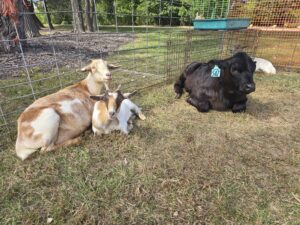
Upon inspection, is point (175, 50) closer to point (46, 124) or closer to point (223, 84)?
point (223, 84)

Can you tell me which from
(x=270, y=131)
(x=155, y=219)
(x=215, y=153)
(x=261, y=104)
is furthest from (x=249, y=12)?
(x=155, y=219)

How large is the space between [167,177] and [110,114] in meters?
1.02

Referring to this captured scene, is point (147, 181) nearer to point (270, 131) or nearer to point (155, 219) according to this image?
point (155, 219)

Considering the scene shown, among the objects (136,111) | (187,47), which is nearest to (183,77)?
(187,47)

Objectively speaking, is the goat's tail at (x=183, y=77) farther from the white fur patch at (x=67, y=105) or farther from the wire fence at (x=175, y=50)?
the white fur patch at (x=67, y=105)

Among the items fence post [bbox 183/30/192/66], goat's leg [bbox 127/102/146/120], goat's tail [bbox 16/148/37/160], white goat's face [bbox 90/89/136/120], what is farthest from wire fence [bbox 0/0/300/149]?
goat's tail [bbox 16/148/37/160]

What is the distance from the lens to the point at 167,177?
7.67 ft

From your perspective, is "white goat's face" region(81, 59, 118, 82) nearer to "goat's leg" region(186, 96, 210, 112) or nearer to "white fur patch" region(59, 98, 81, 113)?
"white fur patch" region(59, 98, 81, 113)

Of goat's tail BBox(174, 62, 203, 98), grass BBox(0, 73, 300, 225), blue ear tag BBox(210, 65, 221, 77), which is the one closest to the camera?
grass BBox(0, 73, 300, 225)

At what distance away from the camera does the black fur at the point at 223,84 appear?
10.8 ft

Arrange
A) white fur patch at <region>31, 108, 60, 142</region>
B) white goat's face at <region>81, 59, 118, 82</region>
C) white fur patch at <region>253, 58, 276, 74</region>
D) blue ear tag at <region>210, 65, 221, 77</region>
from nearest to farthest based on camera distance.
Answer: white fur patch at <region>31, 108, 60, 142</region>
white goat's face at <region>81, 59, 118, 82</region>
blue ear tag at <region>210, 65, 221, 77</region>
white fur patch at <region>253, 58, 276, 74</region>

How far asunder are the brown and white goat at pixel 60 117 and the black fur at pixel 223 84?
1.68 metres

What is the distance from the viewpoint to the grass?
194 cm

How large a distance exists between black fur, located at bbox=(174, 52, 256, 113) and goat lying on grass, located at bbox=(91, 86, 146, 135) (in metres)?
1.41
